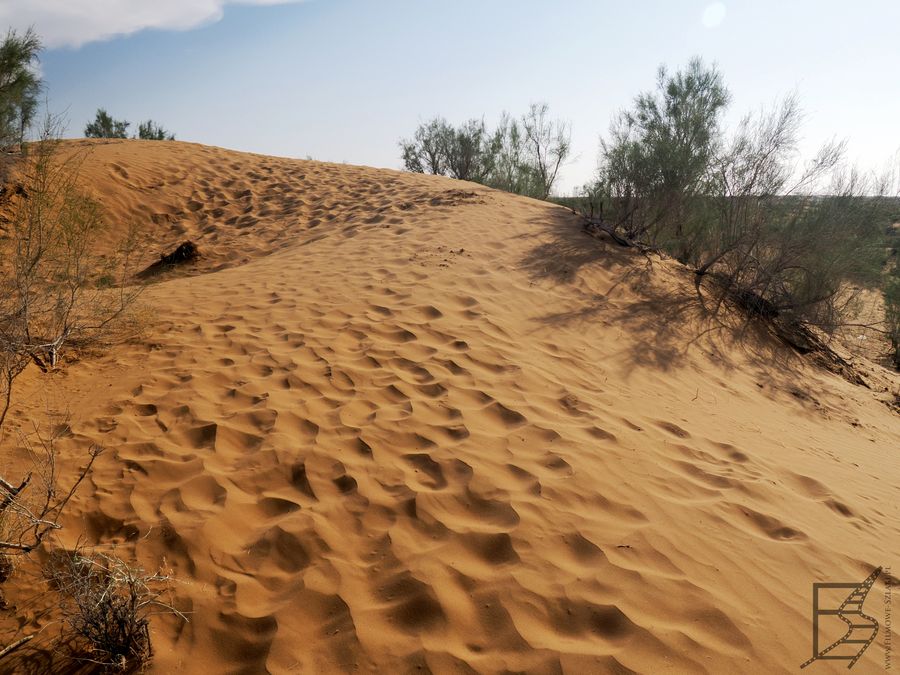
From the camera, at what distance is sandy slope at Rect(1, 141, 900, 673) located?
2.00 m

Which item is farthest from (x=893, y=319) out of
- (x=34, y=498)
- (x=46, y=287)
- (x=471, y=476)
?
(x=46, y=287)

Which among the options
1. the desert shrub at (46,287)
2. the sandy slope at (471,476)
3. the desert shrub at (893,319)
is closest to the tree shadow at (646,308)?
the sandy slope at (471,476)

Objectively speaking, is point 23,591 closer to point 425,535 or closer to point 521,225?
point 425,535

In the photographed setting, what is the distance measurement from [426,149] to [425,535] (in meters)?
20.1

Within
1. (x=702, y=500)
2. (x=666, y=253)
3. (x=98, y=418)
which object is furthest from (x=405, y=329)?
(x=666, y=253)

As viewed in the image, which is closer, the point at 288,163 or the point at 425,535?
the point at 425,535

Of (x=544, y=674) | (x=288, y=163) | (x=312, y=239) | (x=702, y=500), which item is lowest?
(x=544, y=674)

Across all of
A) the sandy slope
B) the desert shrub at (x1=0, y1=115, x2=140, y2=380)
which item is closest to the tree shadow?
the sandy slope

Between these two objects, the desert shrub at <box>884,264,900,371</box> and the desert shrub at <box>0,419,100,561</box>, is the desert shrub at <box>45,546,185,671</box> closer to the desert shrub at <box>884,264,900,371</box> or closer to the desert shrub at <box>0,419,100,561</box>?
the desert shrub at <box>0,419,100,561</box>

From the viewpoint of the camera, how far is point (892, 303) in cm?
992

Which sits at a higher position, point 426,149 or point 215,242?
point 426,149

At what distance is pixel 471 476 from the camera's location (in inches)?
112

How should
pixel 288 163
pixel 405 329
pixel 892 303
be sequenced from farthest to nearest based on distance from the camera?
pixel 288 163
pixel 892 303
pixel 405 329

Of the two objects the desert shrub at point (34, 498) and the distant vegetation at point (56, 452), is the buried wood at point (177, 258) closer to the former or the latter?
the distant vegetation at point (56, 452)
